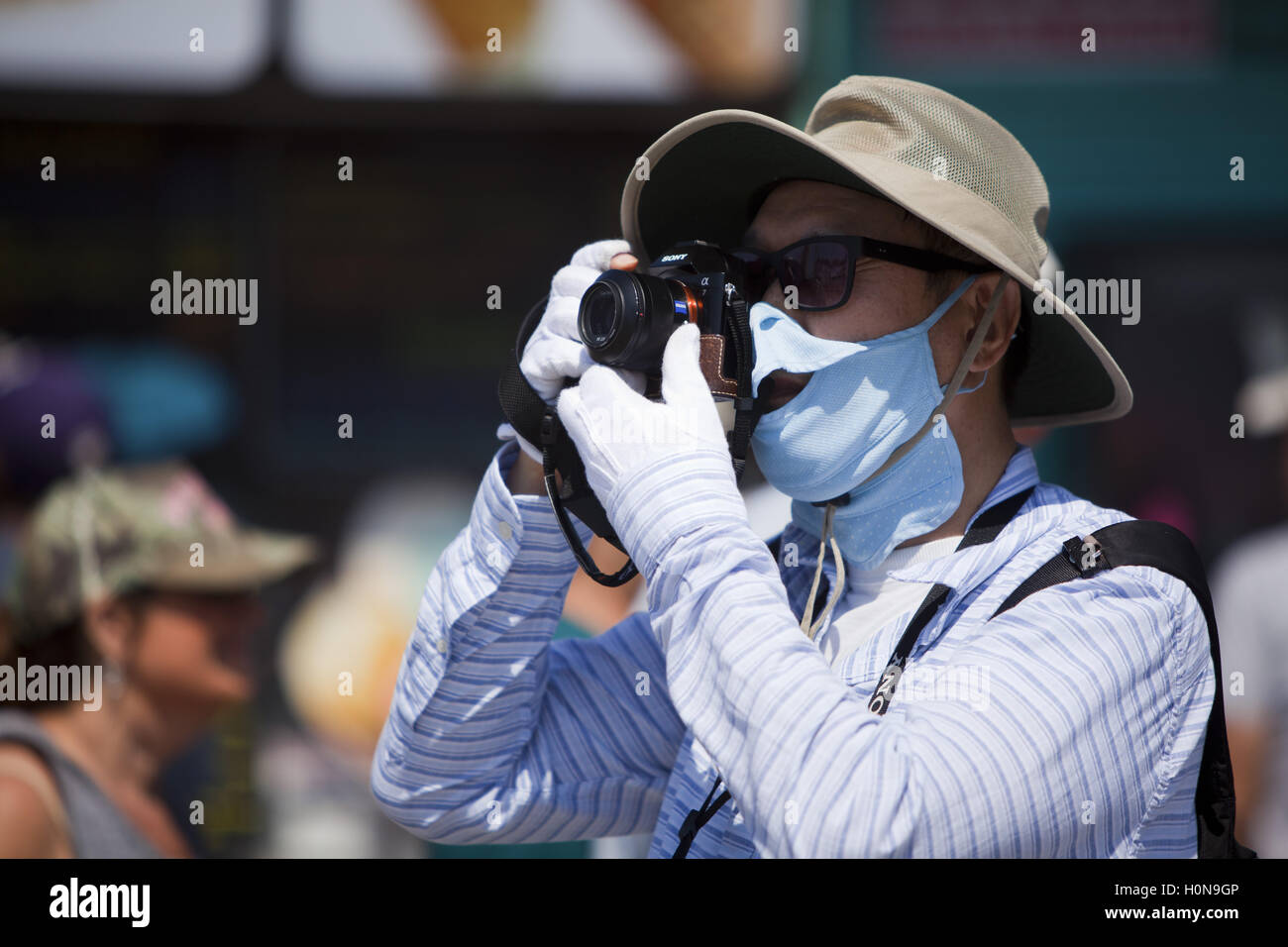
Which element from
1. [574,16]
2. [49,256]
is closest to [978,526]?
[574,16]

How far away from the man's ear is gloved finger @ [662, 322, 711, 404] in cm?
43

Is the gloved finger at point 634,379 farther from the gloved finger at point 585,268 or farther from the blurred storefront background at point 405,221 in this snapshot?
the blurred storefront background at point 405,221

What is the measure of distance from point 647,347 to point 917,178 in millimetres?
421

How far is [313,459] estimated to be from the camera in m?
4.18

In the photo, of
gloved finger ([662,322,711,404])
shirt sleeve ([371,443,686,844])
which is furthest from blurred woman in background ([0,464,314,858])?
gloved finger ([662,322,711,404])

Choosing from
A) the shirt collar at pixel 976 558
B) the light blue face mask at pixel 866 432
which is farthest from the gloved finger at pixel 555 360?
the shirt collar at pixel 976 558

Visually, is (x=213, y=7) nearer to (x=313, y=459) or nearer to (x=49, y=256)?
(x=49, y=256)

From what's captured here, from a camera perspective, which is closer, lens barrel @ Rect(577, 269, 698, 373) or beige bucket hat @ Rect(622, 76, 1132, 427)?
lens barrel @ Rect(577, 269, 698, 373)

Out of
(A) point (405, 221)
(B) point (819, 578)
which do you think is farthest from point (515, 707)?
(A) point (405, 221)

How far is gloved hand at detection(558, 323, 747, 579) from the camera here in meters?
1.23

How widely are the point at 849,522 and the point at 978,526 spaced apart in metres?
0.16

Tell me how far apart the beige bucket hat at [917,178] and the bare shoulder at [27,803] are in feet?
4.82

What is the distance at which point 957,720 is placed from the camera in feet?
3.85

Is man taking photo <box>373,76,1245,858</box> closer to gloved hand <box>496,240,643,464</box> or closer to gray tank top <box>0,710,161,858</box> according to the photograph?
gloved hand <box>496,240,643,464</box>
